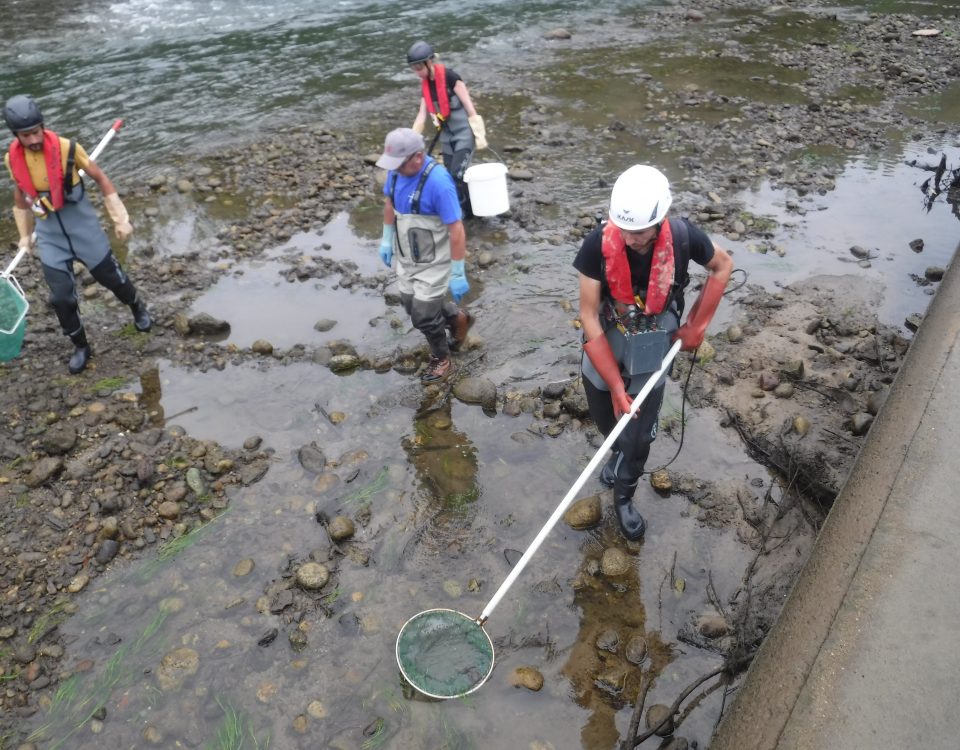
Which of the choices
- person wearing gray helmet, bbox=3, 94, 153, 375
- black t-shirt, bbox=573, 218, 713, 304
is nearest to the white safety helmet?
black t-shirt, bbox=573, 218, 713, 304

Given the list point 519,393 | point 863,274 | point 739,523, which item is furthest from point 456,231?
point 863,274

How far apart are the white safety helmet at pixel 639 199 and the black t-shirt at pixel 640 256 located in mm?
257

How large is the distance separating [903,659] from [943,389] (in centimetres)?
238

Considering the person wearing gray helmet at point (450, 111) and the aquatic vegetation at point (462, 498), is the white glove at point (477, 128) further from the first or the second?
the aquatic vegetation at point (462, 498)

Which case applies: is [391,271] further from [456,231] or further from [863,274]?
Result: [863,274]

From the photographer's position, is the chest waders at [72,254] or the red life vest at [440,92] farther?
the red life vest at [440,92]

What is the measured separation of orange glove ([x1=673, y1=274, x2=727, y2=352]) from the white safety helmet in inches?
29.4

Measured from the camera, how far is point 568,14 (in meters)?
18.9

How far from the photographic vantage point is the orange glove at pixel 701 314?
4.25 metres

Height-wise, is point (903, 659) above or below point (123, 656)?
above

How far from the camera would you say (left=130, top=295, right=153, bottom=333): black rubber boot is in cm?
724

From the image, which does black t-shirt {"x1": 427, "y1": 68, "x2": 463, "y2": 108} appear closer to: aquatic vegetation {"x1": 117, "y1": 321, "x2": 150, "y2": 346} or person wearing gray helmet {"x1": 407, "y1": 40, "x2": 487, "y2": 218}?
person wearing gray helmet {"x1": 407, "y1": 40, "x2": 487, "y2": 218}

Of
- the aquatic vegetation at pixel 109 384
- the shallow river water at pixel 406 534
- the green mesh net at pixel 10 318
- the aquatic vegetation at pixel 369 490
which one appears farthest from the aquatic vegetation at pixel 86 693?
the green mesh net at pixel 10 318

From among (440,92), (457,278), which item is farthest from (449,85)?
(457,278)
